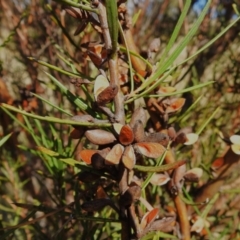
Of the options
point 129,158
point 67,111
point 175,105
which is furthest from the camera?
point 67,111

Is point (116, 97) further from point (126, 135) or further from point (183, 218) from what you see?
point (183, 218)

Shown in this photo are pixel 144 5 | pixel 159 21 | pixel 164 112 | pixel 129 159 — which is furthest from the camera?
pixel 159 21

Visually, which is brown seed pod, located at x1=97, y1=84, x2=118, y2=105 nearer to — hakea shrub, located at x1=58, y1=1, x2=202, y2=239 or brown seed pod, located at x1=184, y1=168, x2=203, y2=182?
hakea shrub, located at x1=58, y1=1, x2=202, y2=239

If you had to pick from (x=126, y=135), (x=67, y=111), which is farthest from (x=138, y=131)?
(x=67, y=111)

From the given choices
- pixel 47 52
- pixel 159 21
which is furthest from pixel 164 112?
pixel 159 21

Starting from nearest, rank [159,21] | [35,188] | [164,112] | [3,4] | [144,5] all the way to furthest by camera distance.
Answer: [164,112]
[35,188]
[3,4]
[144,5]
[159,21]

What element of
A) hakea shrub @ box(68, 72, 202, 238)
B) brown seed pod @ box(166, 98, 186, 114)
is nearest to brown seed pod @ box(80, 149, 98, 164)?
hakea shrub @ box(68, 72, 202, 238)

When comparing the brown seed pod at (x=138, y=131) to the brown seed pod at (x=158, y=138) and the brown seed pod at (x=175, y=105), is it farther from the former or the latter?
the brown seed pod at (x=175, y=105)

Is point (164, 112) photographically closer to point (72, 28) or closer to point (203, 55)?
point (203, 55)
